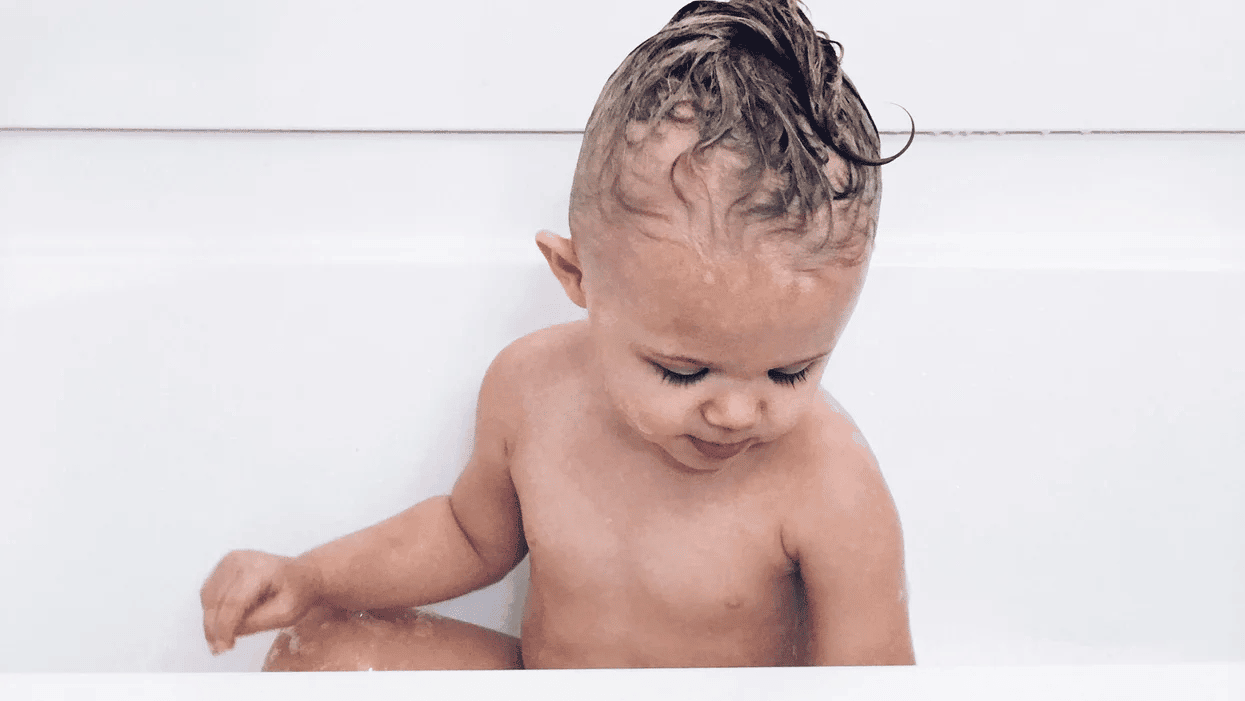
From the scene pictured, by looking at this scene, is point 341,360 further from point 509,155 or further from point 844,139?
point 844,139

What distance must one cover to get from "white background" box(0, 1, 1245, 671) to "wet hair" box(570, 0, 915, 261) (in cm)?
44

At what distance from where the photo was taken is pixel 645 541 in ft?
2.32

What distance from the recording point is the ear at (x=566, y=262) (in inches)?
23.1

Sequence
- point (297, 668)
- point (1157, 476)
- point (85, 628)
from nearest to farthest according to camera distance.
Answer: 1. point (297, 668)
2. point (85, 628)
3. point (1157, 476)

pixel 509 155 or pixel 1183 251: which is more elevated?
pixel 509 155

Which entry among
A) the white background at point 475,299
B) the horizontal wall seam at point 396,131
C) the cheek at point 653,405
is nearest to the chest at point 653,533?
the cheek at point 653,405

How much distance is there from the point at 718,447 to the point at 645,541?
0.14 meters

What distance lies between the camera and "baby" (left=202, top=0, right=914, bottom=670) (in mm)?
489

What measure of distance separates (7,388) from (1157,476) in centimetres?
109

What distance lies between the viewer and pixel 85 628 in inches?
37.2

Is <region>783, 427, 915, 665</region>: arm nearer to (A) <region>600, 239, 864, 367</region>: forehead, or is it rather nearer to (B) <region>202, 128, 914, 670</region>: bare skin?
(B) <region>202, 128, 914, 670</region>: bare skin

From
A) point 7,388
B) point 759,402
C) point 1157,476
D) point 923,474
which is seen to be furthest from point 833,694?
point 7,388

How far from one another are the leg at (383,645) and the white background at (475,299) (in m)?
0.11

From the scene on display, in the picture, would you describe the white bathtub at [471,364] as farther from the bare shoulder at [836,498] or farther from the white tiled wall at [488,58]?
the bare shoulder at [836,498]
